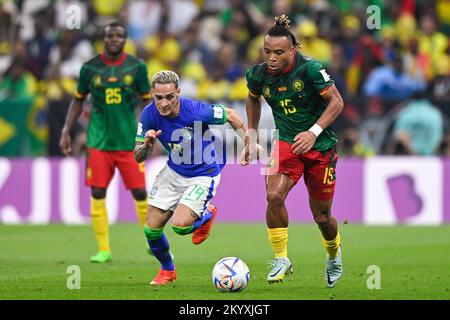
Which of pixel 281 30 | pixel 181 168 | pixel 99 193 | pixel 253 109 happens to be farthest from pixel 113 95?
pixel 281 30

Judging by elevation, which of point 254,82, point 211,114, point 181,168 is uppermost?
point 254,82

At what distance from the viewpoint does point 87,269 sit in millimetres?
12570

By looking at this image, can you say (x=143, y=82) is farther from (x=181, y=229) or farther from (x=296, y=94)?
(x=296, y=94)

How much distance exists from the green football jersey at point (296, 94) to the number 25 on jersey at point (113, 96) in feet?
11.0

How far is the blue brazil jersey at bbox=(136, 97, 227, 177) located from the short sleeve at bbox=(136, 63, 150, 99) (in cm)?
254

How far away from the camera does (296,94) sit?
1056 centimetres

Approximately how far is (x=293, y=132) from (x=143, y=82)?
354 cm

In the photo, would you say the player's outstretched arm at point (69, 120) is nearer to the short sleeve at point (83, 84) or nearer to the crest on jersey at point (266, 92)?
the short sleeve at point (83, 84)

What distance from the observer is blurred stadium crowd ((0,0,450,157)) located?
61.9 feet

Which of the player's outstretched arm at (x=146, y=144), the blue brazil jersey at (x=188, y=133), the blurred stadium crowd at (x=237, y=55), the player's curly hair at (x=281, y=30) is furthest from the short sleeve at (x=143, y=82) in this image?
the blurred stadium crowd at (x=237, y=55)

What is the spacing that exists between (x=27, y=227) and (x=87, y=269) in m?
5.46

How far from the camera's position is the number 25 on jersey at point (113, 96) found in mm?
13734
